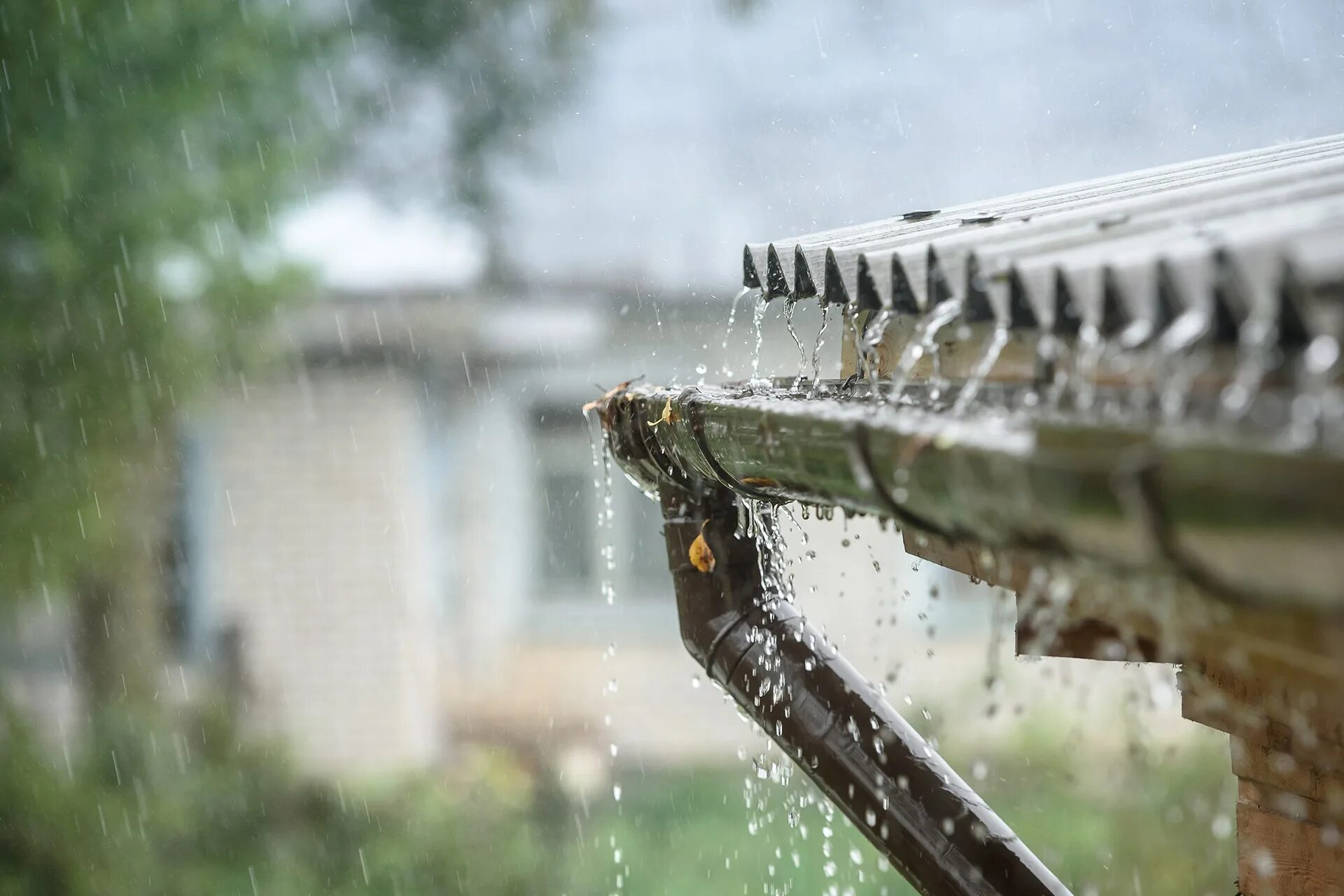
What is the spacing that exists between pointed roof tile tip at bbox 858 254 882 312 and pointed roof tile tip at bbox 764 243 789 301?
0.43m

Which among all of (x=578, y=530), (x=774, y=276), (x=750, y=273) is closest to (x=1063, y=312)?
(x=774, y=276)

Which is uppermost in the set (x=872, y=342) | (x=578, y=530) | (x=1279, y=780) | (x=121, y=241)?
(x=121, y=241)

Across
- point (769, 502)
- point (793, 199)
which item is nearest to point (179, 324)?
point (793, 199)

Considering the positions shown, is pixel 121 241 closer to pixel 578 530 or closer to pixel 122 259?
pixel 122 259

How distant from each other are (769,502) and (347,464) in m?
6.18

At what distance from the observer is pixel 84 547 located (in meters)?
7.09

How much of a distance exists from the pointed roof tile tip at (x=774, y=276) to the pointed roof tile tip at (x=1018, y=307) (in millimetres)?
824

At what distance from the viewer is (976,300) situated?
3.52 feet

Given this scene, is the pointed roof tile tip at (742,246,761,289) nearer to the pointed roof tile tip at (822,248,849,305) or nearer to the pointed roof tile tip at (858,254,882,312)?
the pointed roof tile tip at (822,248,849,305)

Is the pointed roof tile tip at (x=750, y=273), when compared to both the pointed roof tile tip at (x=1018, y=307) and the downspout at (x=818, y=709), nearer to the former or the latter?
the downspout at (x=818, y=709)

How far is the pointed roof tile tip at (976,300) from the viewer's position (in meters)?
1.06

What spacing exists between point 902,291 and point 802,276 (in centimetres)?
48

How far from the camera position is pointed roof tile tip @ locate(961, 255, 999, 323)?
106cm

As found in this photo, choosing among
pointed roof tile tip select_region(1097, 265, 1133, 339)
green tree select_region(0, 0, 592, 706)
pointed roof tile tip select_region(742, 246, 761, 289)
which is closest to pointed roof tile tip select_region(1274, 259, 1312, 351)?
pointed roof tile tip select_region(1097, 265, 1133, 339)
